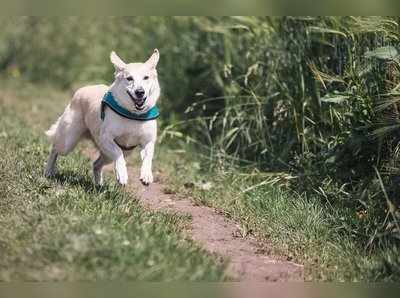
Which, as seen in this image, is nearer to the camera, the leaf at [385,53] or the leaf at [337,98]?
the leaf at [385,53]

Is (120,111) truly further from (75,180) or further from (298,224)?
(298,224)

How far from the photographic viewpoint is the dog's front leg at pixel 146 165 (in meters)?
6.52

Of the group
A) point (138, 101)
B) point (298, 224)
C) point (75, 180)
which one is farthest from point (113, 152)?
point (298, 224)

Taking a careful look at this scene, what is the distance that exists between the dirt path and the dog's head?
0.97 m

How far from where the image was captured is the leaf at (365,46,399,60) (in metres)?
6.47

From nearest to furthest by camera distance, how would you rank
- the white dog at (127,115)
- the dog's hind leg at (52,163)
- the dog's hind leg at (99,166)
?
the white dog at (127,115), the dog's hind leg at (52,163), the dog's hind leg at (99,166)

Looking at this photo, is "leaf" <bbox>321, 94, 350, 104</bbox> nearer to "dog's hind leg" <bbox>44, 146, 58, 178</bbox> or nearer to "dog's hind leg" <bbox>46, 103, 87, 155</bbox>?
"dog's hind leg" <bbox>46, 103, 87, 155</bbox>

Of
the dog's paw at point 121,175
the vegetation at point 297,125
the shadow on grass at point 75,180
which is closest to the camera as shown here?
the vegetation at point 297,125

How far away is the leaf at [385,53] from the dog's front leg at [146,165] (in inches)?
79.2

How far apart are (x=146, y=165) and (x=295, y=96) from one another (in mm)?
2233

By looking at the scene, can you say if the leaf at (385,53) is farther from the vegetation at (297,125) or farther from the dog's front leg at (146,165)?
the dog's front leg at (146,165)

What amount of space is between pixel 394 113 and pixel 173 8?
78.7 inches

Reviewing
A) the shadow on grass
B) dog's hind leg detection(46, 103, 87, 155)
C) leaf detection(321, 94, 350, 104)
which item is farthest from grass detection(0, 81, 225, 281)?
leaf detection(321, 94, 350, 104)

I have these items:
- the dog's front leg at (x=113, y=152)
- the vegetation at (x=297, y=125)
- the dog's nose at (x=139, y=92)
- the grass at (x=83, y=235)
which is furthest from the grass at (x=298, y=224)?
the dog's nose at (x=139, y=92)
